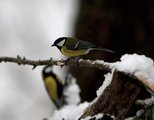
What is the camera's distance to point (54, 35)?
7984 mm

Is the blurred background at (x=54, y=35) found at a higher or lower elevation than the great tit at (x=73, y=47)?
lower

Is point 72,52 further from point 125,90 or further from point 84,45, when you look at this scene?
point 125,90

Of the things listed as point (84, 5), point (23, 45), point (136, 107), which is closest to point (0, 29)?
point (23, 45)

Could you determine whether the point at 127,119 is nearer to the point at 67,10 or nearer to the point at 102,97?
the point at 102,97

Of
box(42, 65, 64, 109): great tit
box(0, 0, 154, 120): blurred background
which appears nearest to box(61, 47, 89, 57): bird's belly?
box(0, 0, 154, 120): blurred background

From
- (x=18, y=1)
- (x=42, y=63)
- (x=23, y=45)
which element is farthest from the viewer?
(x=18, y=1)

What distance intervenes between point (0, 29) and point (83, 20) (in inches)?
159

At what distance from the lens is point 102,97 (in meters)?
1.83

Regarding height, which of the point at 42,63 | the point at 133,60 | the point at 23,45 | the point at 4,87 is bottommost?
the point at 4,87

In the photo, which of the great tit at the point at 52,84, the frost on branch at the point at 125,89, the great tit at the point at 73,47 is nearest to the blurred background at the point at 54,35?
the great tit at the point at 52,84

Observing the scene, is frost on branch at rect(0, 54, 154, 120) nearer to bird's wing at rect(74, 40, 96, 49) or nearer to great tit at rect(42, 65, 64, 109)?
bird's wing at rect(74, 40, 96, 49)

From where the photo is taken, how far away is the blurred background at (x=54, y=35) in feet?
13.8

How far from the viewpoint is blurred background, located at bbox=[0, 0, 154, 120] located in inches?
166

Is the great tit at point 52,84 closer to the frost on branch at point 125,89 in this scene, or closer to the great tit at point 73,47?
the great tit at point 73,47
